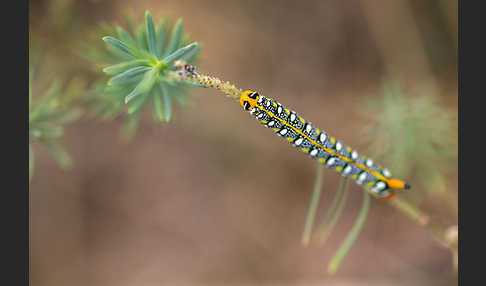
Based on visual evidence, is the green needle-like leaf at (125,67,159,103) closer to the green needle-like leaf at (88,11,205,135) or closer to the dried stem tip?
the green needle-like leaf at (88,11,205,135)

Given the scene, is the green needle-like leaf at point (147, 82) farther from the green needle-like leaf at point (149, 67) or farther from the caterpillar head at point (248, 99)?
the caterpillar head at point (248, 99)

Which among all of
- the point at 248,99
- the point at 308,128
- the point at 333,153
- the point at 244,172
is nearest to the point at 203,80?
the point at 248,99

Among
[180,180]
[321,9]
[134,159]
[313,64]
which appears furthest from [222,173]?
[321,9]

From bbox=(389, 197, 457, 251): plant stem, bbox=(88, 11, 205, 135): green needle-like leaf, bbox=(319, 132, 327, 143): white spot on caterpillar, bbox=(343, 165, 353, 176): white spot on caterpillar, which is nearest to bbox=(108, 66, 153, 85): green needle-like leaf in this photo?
bbox=(88, 11, 205, 135): green needle-like leaf

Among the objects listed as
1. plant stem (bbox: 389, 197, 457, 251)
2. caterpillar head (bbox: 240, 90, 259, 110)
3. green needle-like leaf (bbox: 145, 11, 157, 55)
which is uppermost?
green needle-like leaf (bbox: 145, 11, 157, 55)

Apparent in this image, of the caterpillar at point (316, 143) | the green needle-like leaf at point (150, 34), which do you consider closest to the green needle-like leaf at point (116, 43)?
the green needle-like leaf at point (150, 34)

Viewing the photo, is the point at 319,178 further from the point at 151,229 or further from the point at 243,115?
the point at 151,229

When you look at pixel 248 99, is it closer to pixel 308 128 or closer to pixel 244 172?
pixel 308 128
